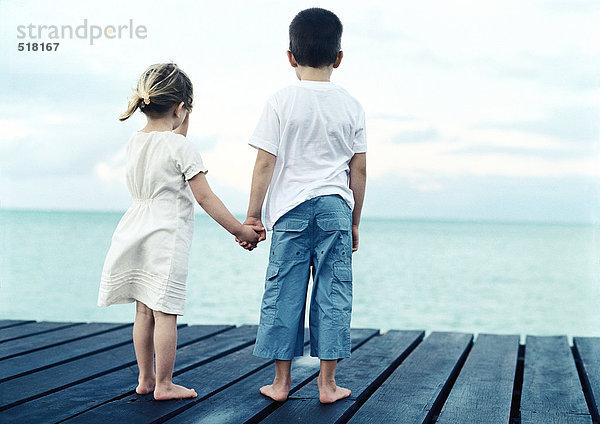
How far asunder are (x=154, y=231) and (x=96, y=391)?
61 centimetres

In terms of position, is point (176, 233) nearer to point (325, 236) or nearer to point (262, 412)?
point (325, 236)

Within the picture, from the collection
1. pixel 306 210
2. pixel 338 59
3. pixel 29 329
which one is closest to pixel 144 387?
pixel 306 210

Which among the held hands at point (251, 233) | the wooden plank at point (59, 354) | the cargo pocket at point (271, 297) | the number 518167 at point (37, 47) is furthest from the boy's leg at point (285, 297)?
the number 518167 at point (37, 47)

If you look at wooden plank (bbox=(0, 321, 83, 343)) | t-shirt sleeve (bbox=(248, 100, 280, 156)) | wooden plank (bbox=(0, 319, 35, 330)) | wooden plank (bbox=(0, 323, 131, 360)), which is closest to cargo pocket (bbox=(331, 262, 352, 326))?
t-shirt sleeve (bbox=(248, 100, 280, 156))

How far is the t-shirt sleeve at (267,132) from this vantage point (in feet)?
7.93

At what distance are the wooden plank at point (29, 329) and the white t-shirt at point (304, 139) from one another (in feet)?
6.15

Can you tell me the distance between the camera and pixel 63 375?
2729 mm

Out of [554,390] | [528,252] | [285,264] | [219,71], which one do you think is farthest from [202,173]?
[528,252]

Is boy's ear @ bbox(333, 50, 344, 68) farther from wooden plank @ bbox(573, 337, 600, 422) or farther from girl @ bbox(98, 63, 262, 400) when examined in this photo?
wooden plank @ bbox(573, 337, 600, 422)

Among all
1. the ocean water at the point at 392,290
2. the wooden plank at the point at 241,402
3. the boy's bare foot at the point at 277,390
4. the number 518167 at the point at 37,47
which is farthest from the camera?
the ocean water at the point at 392,290

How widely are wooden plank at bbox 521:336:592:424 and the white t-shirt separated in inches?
37.9

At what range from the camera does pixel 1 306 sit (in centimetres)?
418

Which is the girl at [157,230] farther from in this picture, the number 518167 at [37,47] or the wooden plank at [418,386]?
the number 518167 at [37,47]

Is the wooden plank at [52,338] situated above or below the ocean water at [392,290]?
above
